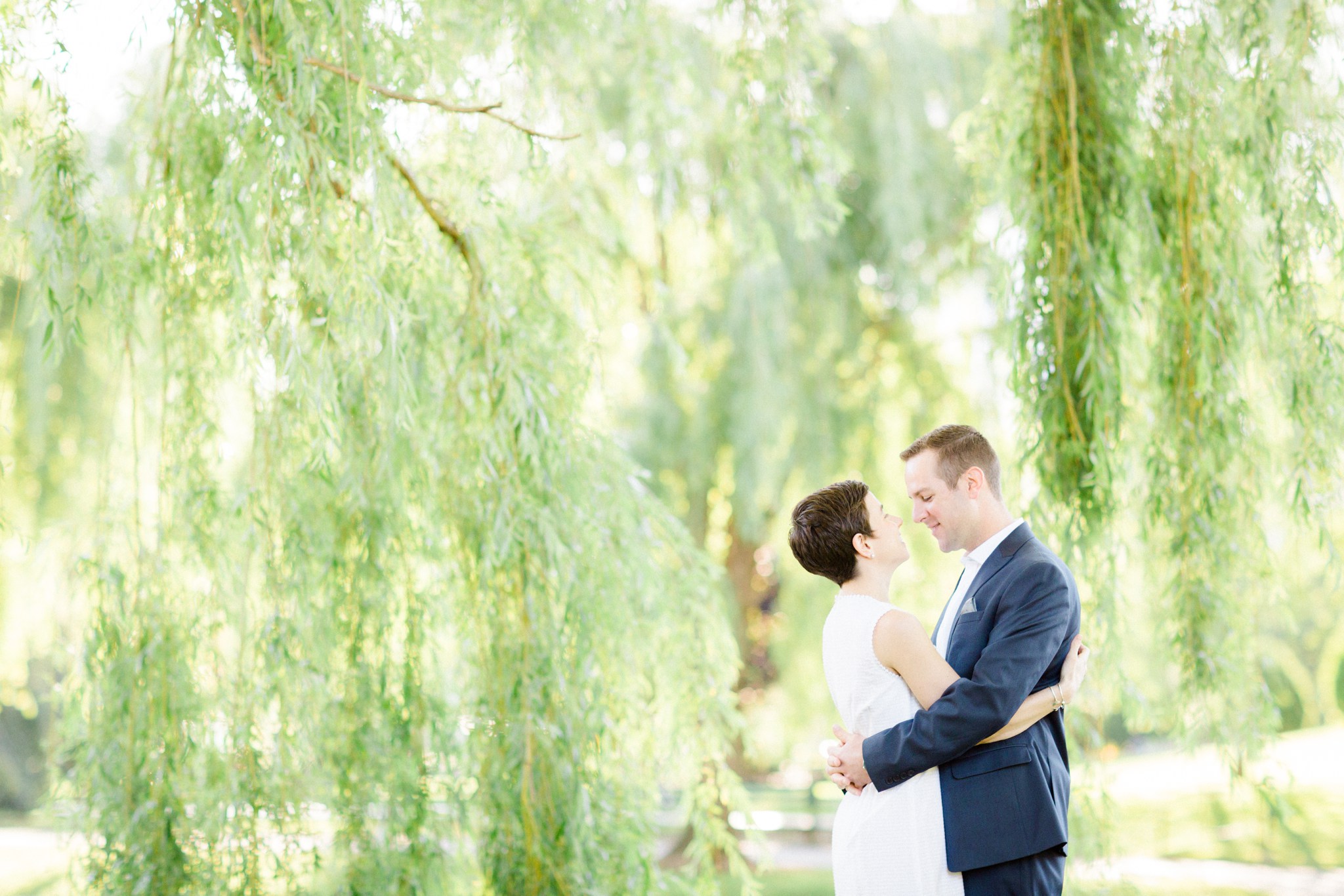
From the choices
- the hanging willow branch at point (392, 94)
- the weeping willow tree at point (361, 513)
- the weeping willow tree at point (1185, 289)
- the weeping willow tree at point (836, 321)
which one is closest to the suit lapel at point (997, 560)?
the weeping willow tree at point (1185, 289)

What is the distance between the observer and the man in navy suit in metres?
1.81

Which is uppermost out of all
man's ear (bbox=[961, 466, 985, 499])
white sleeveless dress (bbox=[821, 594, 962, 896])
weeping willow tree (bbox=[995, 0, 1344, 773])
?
weeping willow tree (bbox=[995, 0, 1344, 773])

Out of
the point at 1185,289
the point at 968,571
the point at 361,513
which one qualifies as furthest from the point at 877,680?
the point at 361,513

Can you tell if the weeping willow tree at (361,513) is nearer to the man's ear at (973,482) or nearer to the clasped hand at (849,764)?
the clasped hand at (849,764)

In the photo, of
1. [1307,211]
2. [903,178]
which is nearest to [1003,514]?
[1307,211]

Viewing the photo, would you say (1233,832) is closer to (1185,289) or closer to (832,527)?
(1185,289)

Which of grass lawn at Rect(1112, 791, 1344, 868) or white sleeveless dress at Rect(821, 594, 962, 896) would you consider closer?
white sleeveless dress at Rect(821, 594, 962, 896)

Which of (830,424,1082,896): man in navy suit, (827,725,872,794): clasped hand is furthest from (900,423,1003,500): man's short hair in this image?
(827,725,872,794): clasped hand

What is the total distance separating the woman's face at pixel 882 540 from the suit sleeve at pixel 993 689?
0.66 feet

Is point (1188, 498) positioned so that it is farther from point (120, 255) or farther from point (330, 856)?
point (120, 255)

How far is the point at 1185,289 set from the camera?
2.81 meters

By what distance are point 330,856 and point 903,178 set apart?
4713 mm

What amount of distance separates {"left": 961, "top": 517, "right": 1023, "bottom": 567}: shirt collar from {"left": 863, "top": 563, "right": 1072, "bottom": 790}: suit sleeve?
0.11 meters

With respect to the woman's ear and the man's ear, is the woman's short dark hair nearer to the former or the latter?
the woman's ear
